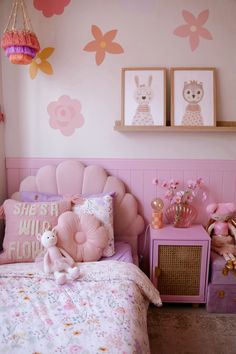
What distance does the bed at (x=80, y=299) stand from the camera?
1.28 meters

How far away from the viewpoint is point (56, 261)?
189 cm

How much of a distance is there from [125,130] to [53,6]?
3.35 feet

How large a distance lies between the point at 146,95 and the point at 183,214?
90 cm

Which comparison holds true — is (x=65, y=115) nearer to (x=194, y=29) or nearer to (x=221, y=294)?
(x=194, y=29)

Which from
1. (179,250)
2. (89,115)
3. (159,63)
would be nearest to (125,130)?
(89,115)

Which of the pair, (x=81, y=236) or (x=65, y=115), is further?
(x=65, y=115)

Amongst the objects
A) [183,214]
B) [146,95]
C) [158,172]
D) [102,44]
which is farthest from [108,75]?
[183,214]

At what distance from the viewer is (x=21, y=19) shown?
91.3 inches

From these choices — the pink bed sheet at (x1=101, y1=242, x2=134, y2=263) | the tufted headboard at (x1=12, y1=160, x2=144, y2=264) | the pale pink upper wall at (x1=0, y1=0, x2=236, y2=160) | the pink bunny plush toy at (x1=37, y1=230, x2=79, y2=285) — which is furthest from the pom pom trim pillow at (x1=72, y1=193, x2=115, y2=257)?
the pale pink upper wall at (x1=0, y1=0, x2=236, y2=160)

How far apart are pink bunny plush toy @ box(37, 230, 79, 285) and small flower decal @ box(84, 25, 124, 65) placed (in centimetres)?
132

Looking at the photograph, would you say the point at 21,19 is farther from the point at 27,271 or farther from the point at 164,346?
the point at 164,346

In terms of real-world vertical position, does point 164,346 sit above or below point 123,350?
below

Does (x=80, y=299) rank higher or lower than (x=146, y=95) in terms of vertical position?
lower

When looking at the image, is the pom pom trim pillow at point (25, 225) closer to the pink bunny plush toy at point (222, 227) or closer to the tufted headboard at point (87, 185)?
the tufted headboard at point (87, 185)
